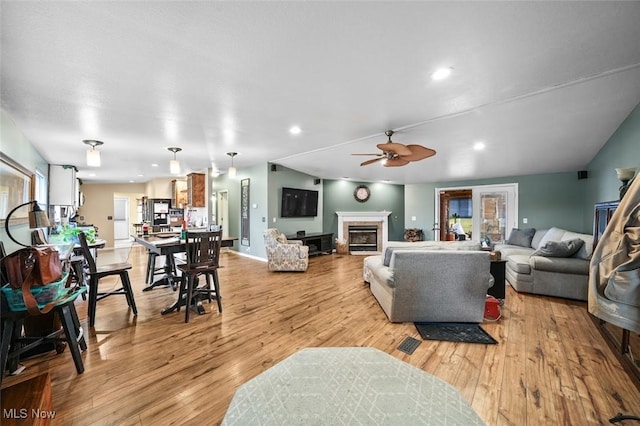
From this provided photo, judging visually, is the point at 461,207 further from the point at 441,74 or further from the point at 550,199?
the point at 441,74

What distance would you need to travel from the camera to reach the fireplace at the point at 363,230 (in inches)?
309

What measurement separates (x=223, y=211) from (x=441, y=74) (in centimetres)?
734

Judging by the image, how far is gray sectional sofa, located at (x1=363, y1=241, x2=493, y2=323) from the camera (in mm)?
2779

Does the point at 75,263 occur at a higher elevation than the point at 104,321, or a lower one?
higher

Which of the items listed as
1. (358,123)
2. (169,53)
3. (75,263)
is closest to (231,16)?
(169,53)

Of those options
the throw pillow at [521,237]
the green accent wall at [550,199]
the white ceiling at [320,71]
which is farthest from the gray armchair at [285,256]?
the green accent wall at [550,199]

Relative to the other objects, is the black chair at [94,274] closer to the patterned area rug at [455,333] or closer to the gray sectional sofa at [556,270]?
the patterned area rug at [455,333]

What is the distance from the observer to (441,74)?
6.91 ft

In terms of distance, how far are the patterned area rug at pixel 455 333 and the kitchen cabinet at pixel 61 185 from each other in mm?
7525

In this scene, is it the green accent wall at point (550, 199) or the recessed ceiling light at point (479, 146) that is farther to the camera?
the green accent wall at point (550, 199)

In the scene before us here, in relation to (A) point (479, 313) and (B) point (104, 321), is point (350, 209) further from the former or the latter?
(B) point (104, 321)

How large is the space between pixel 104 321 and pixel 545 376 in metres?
4.39

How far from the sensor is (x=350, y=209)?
26.6 ft

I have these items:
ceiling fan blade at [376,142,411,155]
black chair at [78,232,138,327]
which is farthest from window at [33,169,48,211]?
ceiling fan blade at [376,142,411,155]
